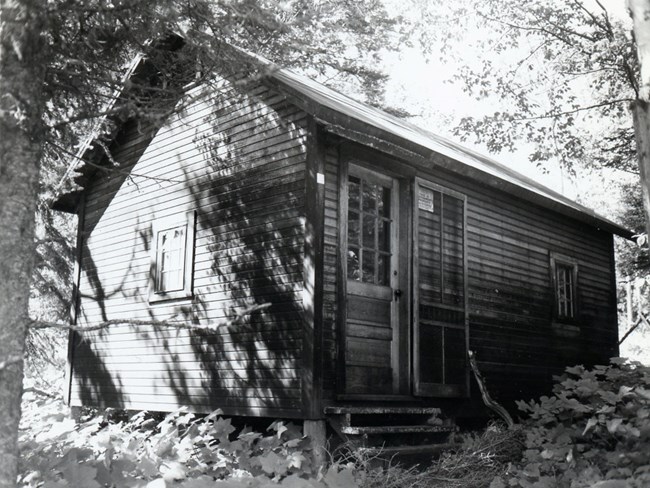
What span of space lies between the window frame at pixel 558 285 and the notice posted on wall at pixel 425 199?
11.9 feet

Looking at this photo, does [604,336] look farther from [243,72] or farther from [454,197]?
[243,72]

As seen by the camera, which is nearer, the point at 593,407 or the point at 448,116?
the point at 593,407

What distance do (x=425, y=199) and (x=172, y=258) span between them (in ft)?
11.0

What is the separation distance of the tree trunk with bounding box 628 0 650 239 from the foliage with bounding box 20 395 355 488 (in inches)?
124

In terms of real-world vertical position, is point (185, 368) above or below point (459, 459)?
above

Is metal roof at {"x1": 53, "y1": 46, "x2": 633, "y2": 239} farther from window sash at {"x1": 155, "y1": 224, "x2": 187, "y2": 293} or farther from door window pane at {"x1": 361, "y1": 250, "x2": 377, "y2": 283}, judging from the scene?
window sash at {"x1": 155, "y1": 224, "x2": 187, "y2": 293}

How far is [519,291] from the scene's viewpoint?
10.4 metres

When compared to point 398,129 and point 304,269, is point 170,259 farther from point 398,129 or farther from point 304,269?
point 398,129

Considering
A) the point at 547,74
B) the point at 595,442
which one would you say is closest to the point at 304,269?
the point at 595,442

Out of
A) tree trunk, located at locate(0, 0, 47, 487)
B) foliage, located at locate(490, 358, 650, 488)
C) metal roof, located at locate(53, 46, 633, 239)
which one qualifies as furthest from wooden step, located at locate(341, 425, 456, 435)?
tree trunk, located at locate(0, 0, 47, 487)

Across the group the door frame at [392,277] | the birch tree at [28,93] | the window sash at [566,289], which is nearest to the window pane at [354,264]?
the door frame at [392,277]

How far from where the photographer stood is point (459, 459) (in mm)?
6926

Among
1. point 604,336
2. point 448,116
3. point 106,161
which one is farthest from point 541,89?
point 448,116

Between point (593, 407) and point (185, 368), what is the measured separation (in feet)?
15.1
